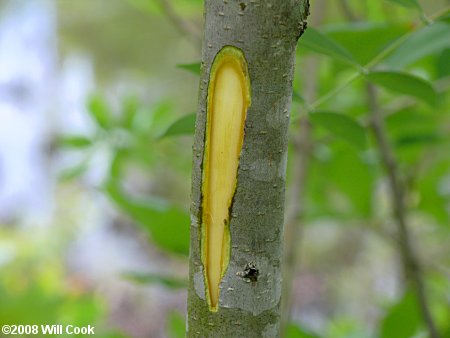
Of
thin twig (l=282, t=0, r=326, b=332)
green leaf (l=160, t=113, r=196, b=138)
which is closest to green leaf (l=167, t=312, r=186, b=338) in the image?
thin twig (l=282, t=0, r=326, b=332)

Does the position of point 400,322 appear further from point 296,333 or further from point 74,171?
point 74,171

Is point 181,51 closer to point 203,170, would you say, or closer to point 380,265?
point 380,265

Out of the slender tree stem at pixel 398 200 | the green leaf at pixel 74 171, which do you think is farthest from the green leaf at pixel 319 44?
the green leaf at pixel 74 171

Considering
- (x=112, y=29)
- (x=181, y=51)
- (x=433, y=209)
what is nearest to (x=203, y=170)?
(x=433, y=209)

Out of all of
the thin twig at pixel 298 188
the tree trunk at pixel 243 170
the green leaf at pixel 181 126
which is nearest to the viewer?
the tree trunk at pixel 243 170

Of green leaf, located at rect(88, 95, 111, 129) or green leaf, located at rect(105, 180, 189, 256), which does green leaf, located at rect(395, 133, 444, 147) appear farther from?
green leaf, located at rect(88, 95, 111, 129)

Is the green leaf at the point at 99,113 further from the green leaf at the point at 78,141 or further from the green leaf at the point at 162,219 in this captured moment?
the green leaf at the point at 162,219
